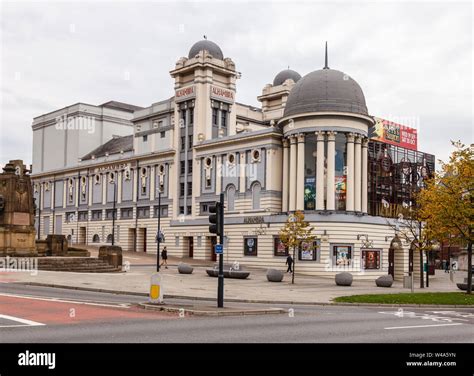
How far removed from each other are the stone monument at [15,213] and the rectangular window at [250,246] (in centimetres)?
2487

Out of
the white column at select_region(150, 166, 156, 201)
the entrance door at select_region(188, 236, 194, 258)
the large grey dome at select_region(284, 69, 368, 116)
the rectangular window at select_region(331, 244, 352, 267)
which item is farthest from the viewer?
the white column at select_region(150, 166, 156, 201)

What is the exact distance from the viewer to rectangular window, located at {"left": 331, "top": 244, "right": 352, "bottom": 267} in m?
54.0

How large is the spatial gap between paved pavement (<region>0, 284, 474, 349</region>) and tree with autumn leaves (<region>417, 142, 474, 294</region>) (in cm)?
979

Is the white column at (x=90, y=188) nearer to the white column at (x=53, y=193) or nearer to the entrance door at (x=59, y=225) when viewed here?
the entrance door at (x=59, y=225)

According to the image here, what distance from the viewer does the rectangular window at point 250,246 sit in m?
59.8

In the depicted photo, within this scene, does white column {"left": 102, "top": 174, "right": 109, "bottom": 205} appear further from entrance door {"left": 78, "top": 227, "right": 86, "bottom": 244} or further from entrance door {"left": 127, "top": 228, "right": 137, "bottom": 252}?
entrance door {"left": 127, "top": 228, "right": 137, "bottom": 252}

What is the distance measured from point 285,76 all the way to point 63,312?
239ft

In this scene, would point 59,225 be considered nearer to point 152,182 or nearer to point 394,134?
point 152,182

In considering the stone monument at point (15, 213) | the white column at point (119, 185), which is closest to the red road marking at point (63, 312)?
the stone monument at point (15, 213)

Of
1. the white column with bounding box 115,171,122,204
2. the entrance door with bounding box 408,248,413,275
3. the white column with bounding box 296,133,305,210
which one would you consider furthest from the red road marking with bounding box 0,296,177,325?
the white column with bounding box 115,171,122,204

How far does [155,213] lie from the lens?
74.5 metres

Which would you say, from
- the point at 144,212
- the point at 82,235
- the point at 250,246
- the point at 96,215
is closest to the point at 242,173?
the point at 250,246

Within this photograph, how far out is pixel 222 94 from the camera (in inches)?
2817

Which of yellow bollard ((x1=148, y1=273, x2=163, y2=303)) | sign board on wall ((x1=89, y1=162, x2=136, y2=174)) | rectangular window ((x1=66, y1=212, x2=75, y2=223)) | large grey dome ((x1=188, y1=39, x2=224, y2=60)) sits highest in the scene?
large grey dome ((x1=188, y1=39, x2=224, y2=60))
